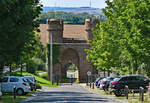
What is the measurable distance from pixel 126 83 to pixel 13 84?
888 centimetres

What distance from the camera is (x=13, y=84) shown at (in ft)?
116

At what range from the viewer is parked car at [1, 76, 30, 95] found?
3556 cm

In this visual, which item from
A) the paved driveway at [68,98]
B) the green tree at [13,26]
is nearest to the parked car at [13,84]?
Result: the paved driveway at [68,98]

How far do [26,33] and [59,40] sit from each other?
6565 cm

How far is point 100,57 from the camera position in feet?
194

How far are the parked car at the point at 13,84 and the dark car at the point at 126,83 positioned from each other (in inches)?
275

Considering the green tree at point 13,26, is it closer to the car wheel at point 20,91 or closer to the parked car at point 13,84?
the parked car at point 13,84

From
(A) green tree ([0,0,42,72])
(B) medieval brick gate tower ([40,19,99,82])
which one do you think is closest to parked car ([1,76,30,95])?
(A) green tree ([0,0,42,72])

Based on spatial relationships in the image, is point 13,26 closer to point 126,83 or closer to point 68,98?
point 68,98

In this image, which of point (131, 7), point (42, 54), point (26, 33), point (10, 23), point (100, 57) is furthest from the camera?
point (42, 54)

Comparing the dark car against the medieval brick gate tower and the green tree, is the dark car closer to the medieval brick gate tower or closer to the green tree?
the green tree

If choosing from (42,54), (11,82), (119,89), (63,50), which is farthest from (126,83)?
(42,54)

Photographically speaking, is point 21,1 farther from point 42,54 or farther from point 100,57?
point 42,54

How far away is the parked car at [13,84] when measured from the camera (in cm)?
3556
